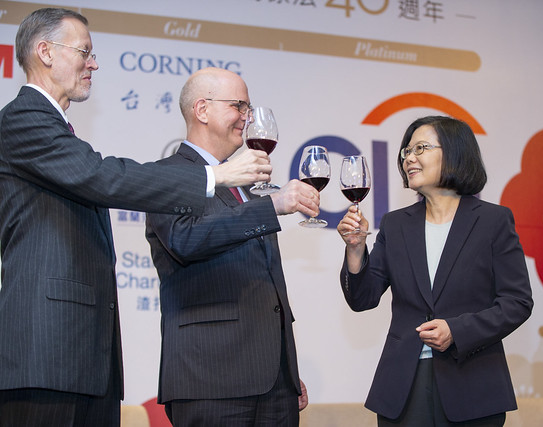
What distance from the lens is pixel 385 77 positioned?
14.0 feet

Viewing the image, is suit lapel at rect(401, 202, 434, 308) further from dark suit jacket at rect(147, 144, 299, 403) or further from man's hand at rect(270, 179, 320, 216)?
man's hand at rect(270, 179, 320, 216)

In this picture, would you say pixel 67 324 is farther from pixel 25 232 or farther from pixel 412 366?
pixel 412 366

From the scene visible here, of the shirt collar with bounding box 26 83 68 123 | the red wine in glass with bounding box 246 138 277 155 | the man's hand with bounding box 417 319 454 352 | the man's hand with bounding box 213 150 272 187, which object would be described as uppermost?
the shirt collar with bounding box 26 83 68 123

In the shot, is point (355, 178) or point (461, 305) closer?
point (355, 178)

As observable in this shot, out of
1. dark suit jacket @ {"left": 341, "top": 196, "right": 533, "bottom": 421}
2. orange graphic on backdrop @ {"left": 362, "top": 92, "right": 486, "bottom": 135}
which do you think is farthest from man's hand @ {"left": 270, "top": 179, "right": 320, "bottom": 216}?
orange graphic on backdrop @ {"left": 362, "top": 92, "right": 486, "bottom": 135}

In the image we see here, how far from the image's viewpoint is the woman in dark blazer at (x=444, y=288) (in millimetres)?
2223

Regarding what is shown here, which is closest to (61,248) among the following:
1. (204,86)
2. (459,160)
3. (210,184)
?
(210,184)

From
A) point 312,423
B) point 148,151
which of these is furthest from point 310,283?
point 148,151

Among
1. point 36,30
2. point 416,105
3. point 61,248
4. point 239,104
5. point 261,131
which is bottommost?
point 61,248

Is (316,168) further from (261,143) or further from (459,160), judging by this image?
(459,160)

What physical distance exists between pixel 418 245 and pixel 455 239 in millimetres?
142

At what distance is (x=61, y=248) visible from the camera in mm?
1793

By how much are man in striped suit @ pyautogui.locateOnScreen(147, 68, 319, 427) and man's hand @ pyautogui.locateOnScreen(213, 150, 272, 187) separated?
136 mm

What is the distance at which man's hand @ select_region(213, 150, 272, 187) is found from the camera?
1.84 metres
